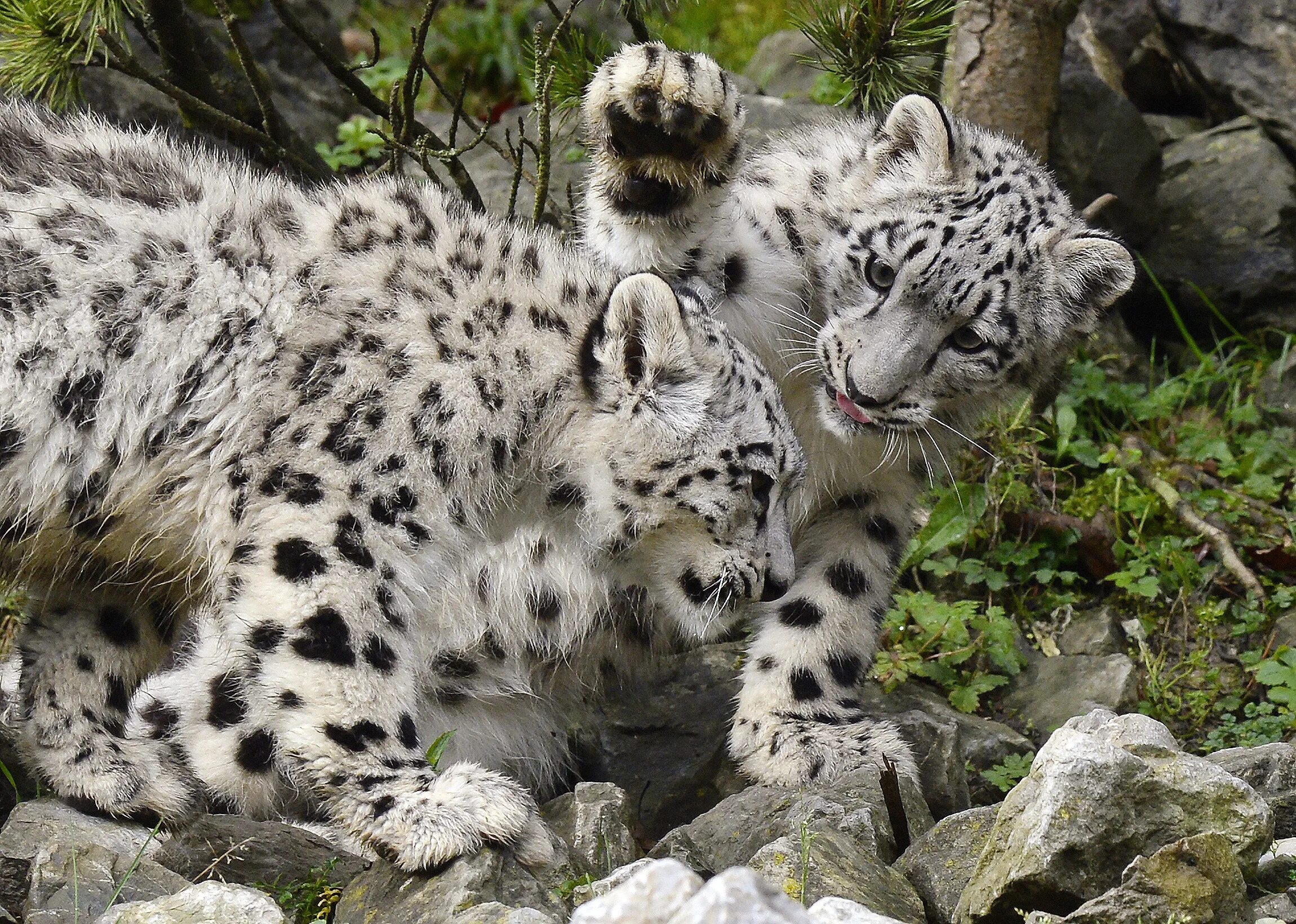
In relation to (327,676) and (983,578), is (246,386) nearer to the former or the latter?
(327,676)

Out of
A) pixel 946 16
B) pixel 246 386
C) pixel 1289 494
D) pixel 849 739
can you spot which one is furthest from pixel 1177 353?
pixel 246 386

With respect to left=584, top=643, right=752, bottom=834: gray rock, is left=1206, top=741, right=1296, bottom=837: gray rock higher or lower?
higher

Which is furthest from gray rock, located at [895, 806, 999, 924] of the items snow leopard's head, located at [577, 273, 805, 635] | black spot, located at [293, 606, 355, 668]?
black spot, located at [293, 606, 355, 668]

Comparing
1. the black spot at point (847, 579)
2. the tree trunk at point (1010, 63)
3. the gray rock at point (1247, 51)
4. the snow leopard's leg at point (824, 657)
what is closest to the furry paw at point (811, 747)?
the snow leopard's leg at point (824, 657)

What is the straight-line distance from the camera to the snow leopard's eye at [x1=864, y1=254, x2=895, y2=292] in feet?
17.6

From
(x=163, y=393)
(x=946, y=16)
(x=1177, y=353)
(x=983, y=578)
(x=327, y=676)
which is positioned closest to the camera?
(x=327, y=676)

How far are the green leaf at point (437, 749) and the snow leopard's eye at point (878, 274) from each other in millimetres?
2185

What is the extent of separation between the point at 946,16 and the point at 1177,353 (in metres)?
2.33

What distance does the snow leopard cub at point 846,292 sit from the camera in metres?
5.14

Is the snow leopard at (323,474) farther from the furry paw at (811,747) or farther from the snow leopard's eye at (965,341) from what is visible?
the snow leopard's eye at (965,341)

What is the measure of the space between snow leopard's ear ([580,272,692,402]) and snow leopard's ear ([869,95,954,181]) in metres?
1.43

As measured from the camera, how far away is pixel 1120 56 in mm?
9664

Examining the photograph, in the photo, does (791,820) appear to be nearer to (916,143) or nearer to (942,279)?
(942,279)

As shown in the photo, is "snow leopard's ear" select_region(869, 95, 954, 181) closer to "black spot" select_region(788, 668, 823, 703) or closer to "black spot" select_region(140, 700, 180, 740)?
"black spot" select_region(788, 668, 823, 703)
